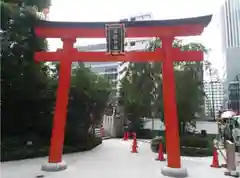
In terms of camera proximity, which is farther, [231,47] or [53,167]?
[231,47]

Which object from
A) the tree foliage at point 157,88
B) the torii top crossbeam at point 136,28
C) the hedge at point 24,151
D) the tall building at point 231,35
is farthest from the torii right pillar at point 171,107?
the tall building at point 231,35

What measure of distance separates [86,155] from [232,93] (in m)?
23.9

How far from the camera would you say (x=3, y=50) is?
980cm

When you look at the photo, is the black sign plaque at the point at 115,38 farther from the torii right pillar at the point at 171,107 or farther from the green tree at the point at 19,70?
the green tree at the point at 19,70

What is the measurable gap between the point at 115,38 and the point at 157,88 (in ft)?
26.7

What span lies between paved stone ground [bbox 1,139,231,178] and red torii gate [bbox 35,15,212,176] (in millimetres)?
556

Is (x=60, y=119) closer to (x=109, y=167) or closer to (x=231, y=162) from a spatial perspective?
(x=109, y=167)

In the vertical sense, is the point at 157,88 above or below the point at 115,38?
below

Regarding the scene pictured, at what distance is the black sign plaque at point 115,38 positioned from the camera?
304 inches

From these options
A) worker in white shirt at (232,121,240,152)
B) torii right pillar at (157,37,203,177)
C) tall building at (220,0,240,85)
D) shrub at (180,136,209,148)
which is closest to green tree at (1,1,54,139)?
torii right pillar at (157,37,203,177)

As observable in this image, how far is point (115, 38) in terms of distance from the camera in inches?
306

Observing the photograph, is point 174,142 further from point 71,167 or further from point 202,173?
point 71,167

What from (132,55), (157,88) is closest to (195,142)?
(157,88)

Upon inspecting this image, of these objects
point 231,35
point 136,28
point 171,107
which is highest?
point 231,35
